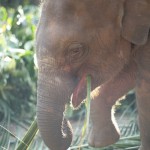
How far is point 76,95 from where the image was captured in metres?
3.36

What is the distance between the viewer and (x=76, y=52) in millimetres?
3256

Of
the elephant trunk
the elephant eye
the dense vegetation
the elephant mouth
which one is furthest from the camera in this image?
the dense vegetation

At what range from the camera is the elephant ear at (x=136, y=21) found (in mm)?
3225

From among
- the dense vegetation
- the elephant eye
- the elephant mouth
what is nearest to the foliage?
the dense vegetation

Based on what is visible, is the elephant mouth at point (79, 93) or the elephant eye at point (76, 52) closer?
the elephant eye at point (76, 52)

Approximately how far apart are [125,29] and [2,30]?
113 inches

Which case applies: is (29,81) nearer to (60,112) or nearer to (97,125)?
(97,125)

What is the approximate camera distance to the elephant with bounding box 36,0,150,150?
3.13 metres

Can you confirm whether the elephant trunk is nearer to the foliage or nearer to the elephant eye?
the elephant eye

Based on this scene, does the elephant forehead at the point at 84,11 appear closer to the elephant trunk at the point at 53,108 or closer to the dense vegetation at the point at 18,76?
the elephant trunk at the point at 53,108

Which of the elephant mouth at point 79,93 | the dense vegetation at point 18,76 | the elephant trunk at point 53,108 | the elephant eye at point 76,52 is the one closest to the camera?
the elephant trunk at point 53,108

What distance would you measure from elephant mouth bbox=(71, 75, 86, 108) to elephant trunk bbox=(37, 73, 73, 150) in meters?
0.12

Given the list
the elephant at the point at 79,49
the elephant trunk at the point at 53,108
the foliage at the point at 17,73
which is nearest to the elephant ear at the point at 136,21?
the elephant at the point at 79,49

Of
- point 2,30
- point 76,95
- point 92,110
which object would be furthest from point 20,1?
point 76,95
